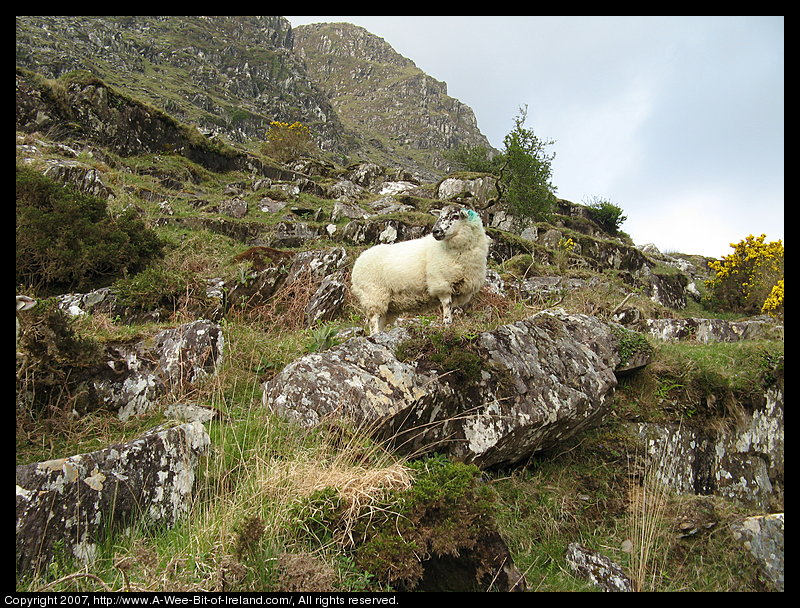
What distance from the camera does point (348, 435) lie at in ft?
13.8

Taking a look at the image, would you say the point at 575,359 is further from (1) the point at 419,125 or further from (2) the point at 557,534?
(1) the point at 419,125

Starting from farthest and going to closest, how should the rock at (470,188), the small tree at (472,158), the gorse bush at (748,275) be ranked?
the small tree at (472,158) < the rock at (470,188) < the gorse bush at (748,275)

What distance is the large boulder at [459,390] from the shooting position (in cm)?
460

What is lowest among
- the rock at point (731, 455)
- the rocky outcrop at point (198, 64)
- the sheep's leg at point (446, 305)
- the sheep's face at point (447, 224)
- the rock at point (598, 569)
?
the rock at point (598, 569)

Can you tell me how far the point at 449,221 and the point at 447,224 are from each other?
80 mm

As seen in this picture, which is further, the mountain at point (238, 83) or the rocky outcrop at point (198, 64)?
the mountain at point (238, 83)

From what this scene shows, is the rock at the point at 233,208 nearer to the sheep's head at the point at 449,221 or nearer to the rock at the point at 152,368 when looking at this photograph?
the sheep's head at the point at 449,221

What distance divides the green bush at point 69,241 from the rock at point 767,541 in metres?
11.2

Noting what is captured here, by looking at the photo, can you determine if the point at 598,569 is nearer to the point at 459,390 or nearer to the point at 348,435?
the point at 459,390

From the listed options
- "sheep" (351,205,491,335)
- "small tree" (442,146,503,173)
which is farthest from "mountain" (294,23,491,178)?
"sheep" (351,205,491,335)

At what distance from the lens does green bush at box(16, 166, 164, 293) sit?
27.3 feet

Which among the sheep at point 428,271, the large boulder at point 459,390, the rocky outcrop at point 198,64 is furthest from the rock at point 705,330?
the rocky outcrop at point 198,64

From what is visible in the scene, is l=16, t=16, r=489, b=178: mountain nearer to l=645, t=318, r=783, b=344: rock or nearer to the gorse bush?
the gorse bush
